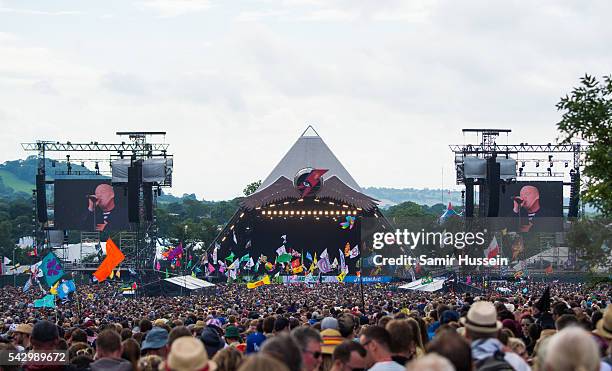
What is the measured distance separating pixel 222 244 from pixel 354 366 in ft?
206

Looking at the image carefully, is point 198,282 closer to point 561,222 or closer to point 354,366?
point 561,222

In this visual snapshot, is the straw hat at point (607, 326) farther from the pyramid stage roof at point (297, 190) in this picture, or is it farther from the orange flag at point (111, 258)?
the pyramid stage roof at point (297, 190)

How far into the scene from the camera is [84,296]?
49219 millimetres

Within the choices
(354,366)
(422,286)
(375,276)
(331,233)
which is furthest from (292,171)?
(354,366)

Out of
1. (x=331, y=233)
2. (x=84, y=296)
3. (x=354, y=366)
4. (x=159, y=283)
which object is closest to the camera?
(x=354, y=366)

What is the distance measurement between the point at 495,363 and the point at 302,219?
65.3 metres

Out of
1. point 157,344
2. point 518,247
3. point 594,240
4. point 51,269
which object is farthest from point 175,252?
point 157,344

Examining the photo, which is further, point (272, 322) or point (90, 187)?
point (90, 187)

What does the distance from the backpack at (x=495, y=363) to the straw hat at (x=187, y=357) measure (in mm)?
1702

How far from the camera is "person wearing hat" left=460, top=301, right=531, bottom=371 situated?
306 inches

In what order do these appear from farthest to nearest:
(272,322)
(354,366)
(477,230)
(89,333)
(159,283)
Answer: (477,230), (159,283), (89,333), (272,322), (354,366)

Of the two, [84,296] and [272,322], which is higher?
[272,322]

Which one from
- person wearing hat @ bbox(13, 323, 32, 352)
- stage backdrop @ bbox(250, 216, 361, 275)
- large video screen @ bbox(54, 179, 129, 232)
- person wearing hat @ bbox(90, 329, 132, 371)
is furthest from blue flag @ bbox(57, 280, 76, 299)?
stage backdrop @ bbox(250, 216, 361, 275)

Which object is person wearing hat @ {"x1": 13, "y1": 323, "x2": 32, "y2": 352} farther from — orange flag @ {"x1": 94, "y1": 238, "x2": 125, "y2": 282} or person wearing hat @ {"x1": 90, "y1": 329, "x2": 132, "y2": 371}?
orange flag @ {"x1": 94, "y1": 238, "x2": 125, "y2": 282}
